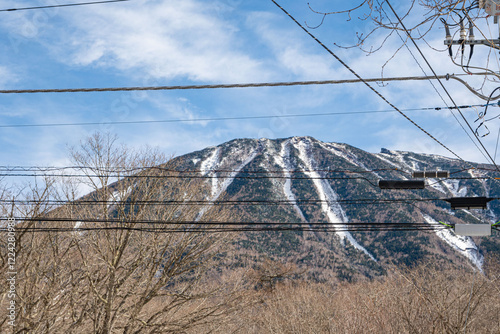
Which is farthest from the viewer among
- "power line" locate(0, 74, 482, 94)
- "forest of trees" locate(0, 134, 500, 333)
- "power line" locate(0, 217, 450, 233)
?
"forest of trees" locate(0, 134, 500, 333)

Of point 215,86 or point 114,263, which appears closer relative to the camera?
point 215,86

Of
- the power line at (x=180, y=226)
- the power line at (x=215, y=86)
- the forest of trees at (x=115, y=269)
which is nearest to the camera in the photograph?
the power line at (x=215, y=86)

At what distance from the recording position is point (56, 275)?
16.8 meters

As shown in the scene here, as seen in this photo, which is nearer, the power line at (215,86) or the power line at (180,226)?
the power line at (215,86)

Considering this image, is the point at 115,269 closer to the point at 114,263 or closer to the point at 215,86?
the point at 114,263

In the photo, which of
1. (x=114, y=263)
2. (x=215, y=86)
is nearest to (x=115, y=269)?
(x=114, y=263)

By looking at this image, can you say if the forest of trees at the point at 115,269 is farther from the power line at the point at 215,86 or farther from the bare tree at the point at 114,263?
the power line at the point at 215,86

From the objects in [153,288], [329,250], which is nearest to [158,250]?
[153,288]

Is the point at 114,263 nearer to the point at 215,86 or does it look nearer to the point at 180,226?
the point at 180,226

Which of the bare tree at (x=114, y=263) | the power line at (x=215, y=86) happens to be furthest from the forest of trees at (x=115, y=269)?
the power line at (x=215, y=86)

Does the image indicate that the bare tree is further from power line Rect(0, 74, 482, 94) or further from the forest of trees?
power line Rect(0, 74, 482, 94)

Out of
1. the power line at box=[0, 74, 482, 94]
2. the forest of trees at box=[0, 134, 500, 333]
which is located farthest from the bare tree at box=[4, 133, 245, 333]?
the power line at box=[0, 74, 482, 94]

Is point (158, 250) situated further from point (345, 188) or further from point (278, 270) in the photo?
point (345, 188)

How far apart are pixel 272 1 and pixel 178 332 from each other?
17.1m
